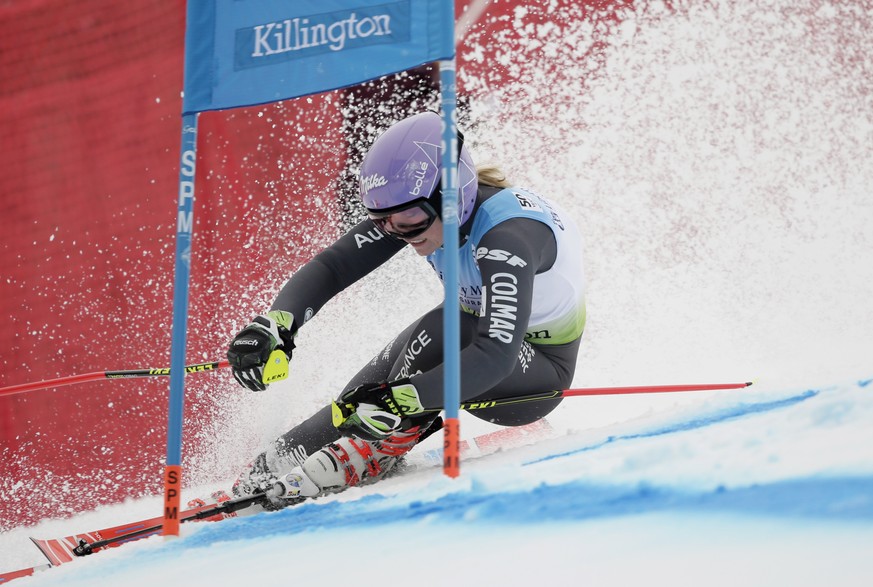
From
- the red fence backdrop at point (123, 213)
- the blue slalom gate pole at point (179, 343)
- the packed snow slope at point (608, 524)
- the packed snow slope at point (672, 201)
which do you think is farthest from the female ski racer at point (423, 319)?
the red fence backdrop at point (123, 213)

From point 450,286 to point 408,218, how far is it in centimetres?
61

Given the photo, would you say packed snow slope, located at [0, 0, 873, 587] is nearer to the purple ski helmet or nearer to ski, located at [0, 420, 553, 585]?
ski, located at [0, 420, 553, 585]

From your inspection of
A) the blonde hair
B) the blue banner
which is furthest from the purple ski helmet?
the blue banner

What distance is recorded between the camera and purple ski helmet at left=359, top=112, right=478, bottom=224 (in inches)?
92.9

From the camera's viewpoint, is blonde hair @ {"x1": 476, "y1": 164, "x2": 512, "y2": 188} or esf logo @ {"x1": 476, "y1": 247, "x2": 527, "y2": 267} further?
blonde hair @ {"x1": 476, "y1": 164, "x2": 512, "y2": 188}

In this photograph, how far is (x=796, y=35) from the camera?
192 inches

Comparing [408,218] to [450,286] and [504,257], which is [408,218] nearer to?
[504,257]

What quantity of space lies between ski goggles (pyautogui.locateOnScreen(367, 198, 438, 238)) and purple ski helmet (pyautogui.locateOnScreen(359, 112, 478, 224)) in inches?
0.4

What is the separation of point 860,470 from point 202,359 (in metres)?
3.65

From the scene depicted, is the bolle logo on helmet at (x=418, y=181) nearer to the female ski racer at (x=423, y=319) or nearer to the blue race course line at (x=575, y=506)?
the female ski racer at (x=423, y=319)

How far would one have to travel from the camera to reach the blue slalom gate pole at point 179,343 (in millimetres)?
1935

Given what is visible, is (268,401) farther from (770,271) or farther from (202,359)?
(770,271)

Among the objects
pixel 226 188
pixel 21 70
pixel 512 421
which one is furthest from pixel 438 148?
pixel 21 70

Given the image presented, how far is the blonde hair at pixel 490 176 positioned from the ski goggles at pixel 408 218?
31 cm
